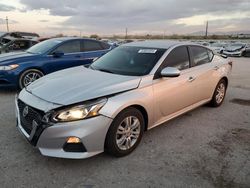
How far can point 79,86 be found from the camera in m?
3.56

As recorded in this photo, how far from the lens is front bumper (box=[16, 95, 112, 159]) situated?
3.04 m

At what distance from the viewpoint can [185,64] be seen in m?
4.70

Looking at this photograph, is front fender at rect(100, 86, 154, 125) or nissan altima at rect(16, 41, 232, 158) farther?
front fender at rect(100, 86, 154, 125)

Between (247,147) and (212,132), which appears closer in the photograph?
(247,147)

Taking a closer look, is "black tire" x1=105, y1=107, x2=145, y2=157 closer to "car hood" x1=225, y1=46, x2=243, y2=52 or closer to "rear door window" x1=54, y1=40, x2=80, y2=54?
"rear door window" x1=54, y1=40, x2=80, y2=54

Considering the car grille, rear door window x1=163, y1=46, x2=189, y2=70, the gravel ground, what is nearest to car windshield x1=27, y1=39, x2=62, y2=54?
the gravel ground

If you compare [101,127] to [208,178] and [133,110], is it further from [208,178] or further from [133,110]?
[208,178]

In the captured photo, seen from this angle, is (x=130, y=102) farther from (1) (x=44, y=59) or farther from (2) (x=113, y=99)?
(1) (x=44, y=59)

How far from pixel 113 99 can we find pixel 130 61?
1.28 metres

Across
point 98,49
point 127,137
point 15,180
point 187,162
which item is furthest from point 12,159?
point 98,49

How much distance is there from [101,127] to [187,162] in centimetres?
125

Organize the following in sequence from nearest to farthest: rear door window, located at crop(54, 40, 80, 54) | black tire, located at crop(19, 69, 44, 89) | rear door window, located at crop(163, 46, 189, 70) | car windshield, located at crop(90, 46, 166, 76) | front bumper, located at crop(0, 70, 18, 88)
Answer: car windshield, located at crop(90, 46, 166, 76) < rear door window, located at crop(163, 46, 189, 70) < front bumper, located at crop(0, 70, 18, 88) < black tire, located at crop(19, 69, 44, 89) < rear door window, located at crop(54, 40, 80, 54)

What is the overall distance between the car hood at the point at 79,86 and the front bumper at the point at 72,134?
30cm

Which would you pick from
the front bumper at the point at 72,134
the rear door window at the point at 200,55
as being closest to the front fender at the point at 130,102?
the front bumper at the point at 72,134
